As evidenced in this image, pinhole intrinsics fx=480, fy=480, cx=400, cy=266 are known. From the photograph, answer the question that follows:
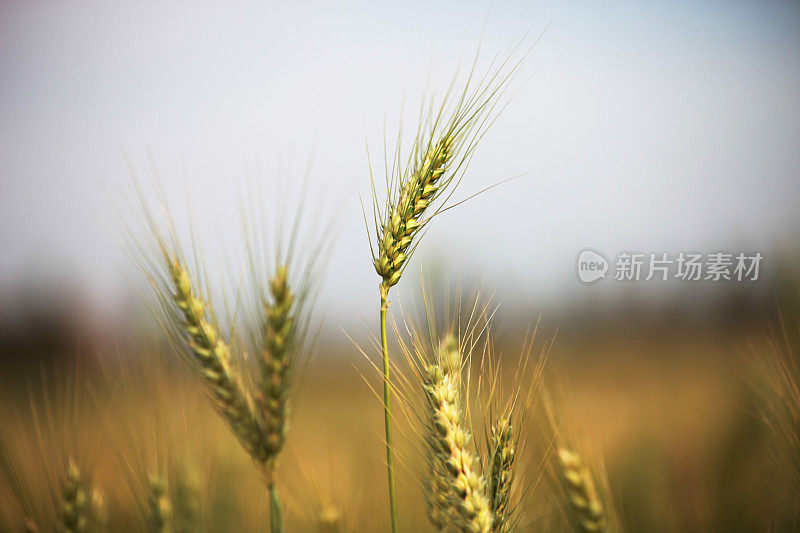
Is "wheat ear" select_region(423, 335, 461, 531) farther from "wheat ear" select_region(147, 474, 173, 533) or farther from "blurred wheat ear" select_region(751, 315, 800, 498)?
"blurred wheat ear" select_region(751, 315, 800, 498)

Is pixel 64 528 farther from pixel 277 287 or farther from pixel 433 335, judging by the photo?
pixel 433 335

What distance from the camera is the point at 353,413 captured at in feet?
15.8

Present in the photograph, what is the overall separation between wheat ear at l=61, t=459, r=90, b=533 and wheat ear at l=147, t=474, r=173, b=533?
133 millimetres

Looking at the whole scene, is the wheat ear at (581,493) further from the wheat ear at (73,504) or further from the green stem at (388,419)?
the wheat ear at (73,504)

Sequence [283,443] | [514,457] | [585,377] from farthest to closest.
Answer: [585,377] < [514,457] < [283,443]

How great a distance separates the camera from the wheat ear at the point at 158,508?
110 centimetres

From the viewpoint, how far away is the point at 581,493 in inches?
32.1

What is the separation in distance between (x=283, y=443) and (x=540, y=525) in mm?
844

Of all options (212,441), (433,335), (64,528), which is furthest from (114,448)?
(433,335)

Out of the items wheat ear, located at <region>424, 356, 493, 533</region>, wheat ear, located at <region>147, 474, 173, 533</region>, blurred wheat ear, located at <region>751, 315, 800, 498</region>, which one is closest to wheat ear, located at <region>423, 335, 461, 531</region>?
wheat ear, located at <region>424, 356, 493, 533</region>

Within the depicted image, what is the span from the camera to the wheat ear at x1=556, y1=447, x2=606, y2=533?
2.67 ft

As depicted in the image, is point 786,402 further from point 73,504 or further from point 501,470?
point 73,504

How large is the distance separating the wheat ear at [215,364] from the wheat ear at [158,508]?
1.32 ft

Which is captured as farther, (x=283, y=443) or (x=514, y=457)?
(x=514, y=457)
